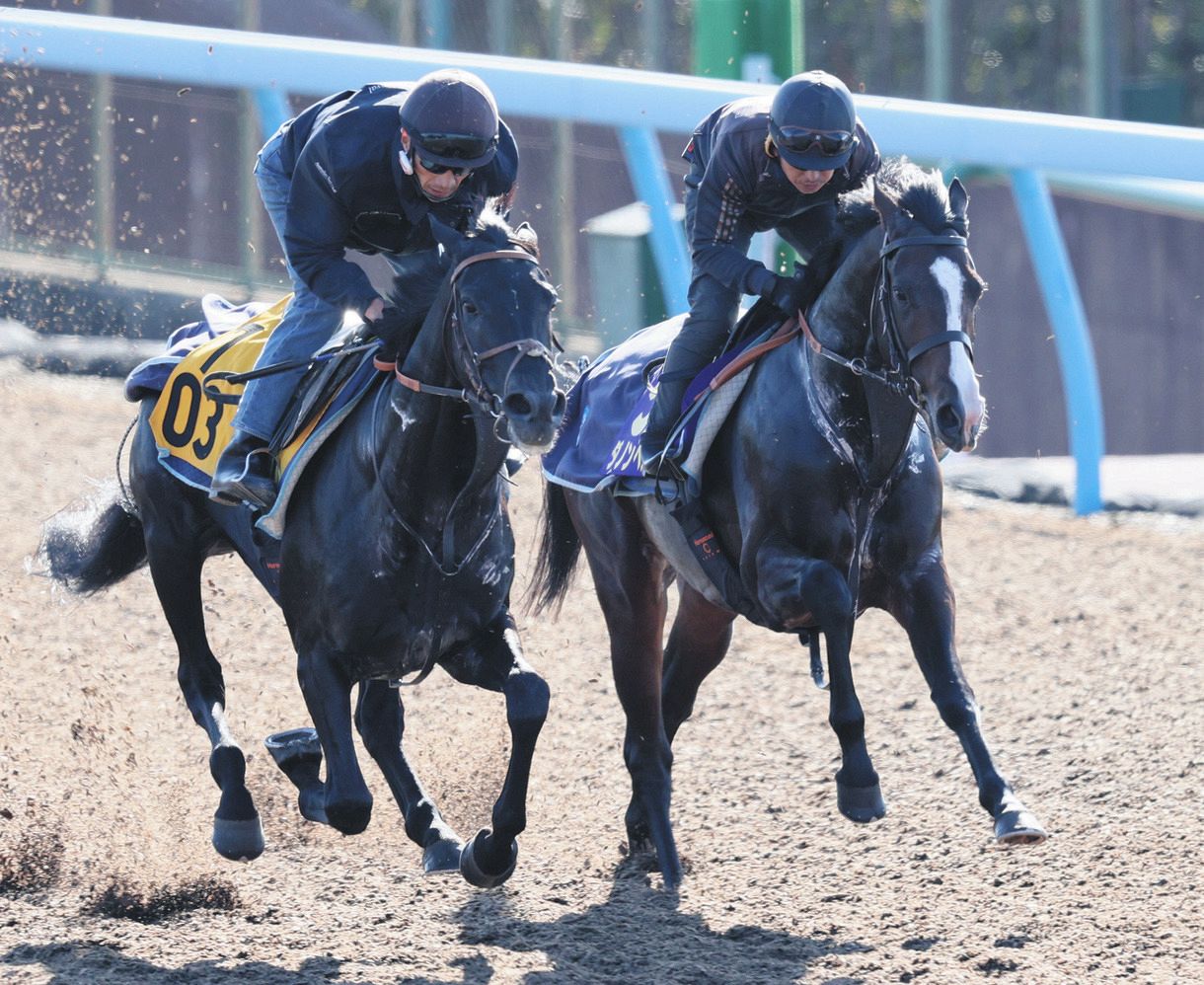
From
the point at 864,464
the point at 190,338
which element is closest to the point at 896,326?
the point at 864,464

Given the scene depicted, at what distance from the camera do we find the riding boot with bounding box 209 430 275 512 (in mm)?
4977

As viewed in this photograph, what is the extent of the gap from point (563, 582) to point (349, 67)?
4060mm

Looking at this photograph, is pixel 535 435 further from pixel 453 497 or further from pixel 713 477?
pixel 713 477

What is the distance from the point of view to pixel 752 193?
16.7ft

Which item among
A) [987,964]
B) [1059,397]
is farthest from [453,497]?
[1059,397]

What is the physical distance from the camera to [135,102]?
11.7 meters

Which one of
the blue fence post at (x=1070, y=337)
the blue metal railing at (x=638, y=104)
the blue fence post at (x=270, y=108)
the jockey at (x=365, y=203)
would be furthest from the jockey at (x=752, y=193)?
the blue fence post at (x=1070, y=337)

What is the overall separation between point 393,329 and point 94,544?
2.14m

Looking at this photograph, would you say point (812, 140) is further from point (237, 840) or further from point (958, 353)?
point (237, 840)

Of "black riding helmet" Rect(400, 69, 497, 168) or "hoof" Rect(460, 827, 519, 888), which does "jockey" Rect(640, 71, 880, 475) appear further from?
"hoof" Rect(460, 827, 519, 888)

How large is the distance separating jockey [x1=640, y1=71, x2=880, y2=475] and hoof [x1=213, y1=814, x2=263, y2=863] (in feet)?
4.90

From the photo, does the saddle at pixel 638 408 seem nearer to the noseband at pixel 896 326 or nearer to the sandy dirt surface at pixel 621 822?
the noseband at pixel 896 326

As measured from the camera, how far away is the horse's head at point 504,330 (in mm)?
3953

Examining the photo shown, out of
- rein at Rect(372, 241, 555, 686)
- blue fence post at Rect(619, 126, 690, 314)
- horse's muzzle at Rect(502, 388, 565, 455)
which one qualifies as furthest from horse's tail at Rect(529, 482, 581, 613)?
blue fence post at Rect(619, 126, 690, 314)
